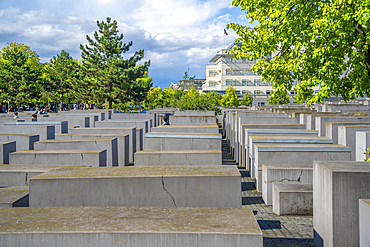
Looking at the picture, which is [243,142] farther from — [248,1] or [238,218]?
[238,218]

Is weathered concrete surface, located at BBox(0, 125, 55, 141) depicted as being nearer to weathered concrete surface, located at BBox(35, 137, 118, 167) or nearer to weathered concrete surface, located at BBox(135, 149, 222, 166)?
weathered concrete surface, located at BBox(35, 137, 118, 167)

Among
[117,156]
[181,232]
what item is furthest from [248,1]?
[181,232]

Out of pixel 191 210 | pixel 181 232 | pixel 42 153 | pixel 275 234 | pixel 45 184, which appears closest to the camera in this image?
pixel 181 232

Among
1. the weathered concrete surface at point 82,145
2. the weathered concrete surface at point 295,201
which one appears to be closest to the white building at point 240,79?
the weathered concrete surface at point 82,145

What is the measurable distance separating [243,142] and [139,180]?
25.4 ft

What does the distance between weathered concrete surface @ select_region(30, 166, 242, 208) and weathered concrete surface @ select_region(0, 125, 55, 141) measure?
652 centimetres

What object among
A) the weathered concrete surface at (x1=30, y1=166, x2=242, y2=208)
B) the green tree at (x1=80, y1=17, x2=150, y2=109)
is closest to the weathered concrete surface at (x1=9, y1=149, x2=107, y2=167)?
the weathered concrete surface at (x1=30, y1=166, x2=242, y2=208)

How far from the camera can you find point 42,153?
8141mm

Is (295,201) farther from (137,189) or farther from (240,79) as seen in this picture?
(240,79)

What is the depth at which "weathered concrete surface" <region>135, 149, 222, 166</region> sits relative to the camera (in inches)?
323

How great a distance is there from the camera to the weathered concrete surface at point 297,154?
786cm

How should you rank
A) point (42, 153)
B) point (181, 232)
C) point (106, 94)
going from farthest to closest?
point (106, 94) < point (42, 153) < point (181, 232)

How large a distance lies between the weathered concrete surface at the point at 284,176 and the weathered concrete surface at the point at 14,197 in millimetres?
5018

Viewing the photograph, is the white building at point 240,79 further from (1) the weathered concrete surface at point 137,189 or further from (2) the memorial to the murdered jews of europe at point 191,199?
(1) the weathered concrete surface at point 137,189
